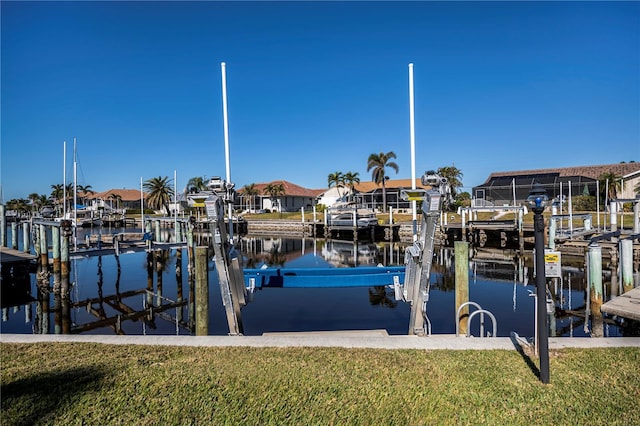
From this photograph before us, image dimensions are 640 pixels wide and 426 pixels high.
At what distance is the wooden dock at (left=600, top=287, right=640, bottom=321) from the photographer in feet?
23.2

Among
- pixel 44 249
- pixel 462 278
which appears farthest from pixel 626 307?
pixel 44 249

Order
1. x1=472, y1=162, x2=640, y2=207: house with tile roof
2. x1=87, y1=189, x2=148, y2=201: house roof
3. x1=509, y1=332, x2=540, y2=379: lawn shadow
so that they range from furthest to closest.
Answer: x1=87, y1=189, x2=148, y2=201: house roof
x1=472, y1=162, x2=640, y2=207: house with tile roof
x1=509, y1=332, x2=540, y2=379: lawn shadow

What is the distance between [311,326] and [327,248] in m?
22.3

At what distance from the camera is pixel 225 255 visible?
22.4 feet

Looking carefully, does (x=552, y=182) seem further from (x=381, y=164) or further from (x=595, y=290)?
(x=595, y=290)

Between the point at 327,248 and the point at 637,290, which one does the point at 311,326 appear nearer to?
the point at 637,290

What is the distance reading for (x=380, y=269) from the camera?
8094mm

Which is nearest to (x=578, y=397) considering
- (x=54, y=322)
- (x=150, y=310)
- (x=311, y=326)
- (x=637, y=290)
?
(x=637, y=290)

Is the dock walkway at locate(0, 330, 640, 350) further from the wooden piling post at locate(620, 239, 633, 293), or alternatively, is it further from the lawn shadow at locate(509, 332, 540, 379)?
the wooden piling post at locate(620, 239, 633, 293)

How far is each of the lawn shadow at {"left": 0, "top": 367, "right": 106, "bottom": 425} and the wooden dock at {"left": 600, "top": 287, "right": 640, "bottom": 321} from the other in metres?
8.64

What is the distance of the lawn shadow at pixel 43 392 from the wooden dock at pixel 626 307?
8.64 metres

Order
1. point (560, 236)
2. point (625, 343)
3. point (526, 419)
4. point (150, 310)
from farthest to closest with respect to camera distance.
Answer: point (560, 236)
point (150, 310)
point (625, 343)
point (526, 419)

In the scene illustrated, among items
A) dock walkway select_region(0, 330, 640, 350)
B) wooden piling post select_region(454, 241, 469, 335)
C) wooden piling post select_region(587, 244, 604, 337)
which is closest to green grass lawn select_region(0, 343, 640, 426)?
dock walkway select_region(0, 330, 640, 350)

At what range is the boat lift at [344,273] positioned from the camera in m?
6.25
